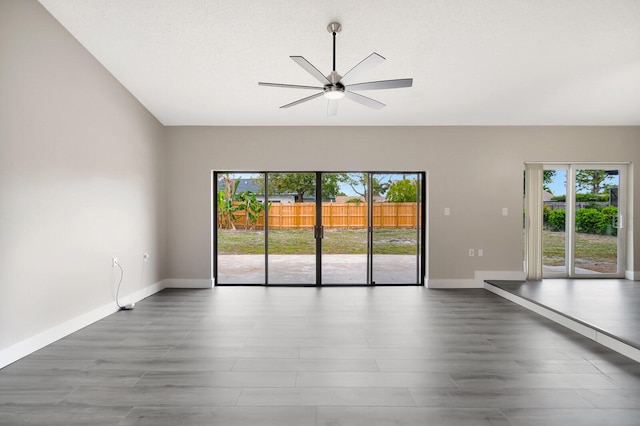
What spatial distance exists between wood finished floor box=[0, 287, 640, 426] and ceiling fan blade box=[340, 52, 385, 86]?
2.31 metres

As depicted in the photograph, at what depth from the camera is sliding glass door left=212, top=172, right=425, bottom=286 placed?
229 inches

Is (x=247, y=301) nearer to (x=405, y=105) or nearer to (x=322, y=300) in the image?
(x=322, y=300)

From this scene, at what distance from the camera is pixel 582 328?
3.43 meters

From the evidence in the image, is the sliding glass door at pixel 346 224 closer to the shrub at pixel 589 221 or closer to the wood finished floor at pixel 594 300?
the wood finished floor at pixel 594 300

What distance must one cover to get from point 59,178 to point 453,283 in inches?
210

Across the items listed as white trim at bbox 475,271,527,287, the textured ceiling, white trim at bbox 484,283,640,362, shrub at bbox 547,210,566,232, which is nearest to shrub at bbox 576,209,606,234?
shrub at bbox 547,210,566,232

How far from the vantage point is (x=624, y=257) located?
5758 mm

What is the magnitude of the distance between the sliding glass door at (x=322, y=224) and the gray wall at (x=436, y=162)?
0.25 metres

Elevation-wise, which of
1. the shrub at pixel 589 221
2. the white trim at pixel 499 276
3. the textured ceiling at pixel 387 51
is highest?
the textured ceiling at pixel 387 51

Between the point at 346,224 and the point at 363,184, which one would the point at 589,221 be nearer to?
the point at 363,184

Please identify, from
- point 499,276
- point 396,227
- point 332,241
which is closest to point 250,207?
point 332,241

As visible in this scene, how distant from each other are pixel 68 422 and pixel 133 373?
61 centimetres

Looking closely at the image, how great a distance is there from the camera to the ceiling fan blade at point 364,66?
2.61 metres

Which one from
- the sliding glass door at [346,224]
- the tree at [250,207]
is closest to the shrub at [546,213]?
the sliding glass door at [346,224]
